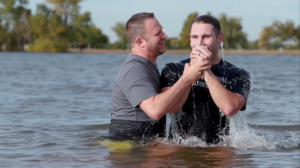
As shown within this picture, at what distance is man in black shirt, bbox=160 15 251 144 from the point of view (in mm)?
5656

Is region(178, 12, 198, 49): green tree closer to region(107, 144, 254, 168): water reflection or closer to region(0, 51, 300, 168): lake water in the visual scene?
region(0, 51, 300, 168): lake water

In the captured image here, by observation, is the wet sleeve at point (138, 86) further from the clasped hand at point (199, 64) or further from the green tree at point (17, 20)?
the green tree at point (17, 20)

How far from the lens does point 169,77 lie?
242 inches

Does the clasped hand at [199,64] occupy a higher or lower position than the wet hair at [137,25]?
lower

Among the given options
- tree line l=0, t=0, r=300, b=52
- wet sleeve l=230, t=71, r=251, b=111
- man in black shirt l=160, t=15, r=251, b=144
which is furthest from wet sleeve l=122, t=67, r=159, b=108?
tree line l=0, t=0, r=300, b=52

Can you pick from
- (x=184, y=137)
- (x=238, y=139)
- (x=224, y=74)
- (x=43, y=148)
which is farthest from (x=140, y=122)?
(x=43, y=148)

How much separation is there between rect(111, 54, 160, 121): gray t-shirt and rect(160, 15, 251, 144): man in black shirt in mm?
252

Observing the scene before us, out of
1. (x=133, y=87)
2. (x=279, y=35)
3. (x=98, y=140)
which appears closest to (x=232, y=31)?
(x=279, y=35)

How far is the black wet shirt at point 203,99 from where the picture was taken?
6168 mm

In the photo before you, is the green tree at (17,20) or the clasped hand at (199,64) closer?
the clasped hand at (199,64)

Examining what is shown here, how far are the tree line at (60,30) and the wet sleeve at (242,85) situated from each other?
97.3 metres

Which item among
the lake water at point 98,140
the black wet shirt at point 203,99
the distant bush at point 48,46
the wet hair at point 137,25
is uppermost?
the wet hair at point 137,25

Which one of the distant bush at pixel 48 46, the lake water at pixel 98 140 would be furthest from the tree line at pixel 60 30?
the lake water at pixel 98 140

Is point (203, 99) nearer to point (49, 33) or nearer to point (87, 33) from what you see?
point (49, 33)
